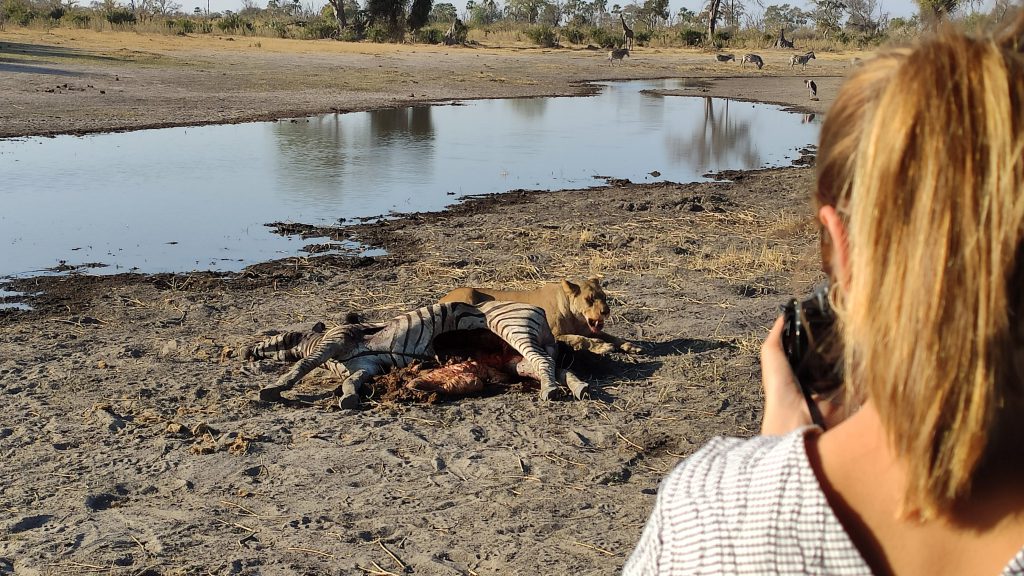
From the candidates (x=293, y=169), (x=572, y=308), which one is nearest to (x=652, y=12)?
(x=293, y=169)

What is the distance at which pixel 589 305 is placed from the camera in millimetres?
7863

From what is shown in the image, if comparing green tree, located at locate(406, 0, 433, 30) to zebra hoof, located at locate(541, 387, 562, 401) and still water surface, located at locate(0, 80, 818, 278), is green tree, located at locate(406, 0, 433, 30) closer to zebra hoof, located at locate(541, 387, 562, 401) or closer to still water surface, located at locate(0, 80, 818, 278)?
still water surface, located at locate(0, 80, 818, 278)

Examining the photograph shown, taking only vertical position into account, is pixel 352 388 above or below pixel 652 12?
below

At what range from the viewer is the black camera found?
1429mm

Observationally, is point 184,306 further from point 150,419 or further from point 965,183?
point 965,183

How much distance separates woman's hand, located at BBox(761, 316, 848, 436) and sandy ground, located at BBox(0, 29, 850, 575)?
1.54ft

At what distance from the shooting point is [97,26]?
54312 millimetres

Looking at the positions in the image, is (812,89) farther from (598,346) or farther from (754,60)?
(598,346)

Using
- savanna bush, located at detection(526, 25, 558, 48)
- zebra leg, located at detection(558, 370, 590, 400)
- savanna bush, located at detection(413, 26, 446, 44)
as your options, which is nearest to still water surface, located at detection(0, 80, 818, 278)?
zebra leg, located at detection(558, 370, 590, 400)

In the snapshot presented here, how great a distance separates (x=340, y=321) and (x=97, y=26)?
5181cm

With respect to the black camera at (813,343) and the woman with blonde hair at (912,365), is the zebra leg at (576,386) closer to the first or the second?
the black camera at (813,343)

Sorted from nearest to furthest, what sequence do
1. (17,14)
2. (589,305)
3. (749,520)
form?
(749,520), (589,305), (17,14)

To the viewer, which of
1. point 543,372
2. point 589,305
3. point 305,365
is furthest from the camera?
point 589,305

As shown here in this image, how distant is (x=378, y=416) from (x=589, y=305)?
210cm
